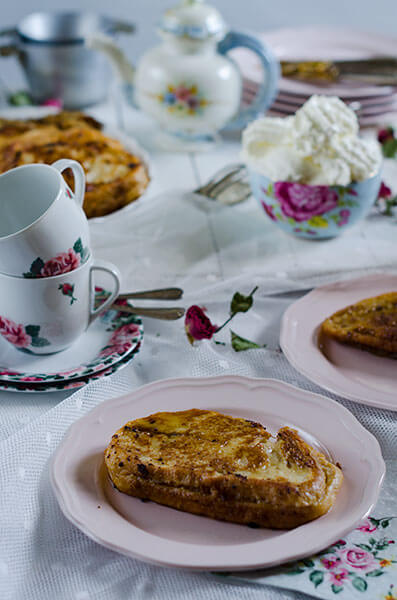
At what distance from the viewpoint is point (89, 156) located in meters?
1.33

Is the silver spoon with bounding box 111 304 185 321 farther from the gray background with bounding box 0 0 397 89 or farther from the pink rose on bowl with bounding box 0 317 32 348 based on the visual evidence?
the gray background with bounding box 0 0 397 89

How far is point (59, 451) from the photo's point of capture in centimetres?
71

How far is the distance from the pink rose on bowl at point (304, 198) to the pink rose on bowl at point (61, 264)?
0.44 m

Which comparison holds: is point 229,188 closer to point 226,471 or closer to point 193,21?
point 193,21

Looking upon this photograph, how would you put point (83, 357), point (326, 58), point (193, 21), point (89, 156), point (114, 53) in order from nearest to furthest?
point (83, 357)
point (89, 156)
point (193, 21)
point (114, 53)
point (326, 58)

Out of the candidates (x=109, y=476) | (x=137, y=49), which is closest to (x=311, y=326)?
(x=109, y=476)

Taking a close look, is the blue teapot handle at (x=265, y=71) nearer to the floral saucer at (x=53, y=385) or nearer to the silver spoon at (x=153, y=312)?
the silver spoon at (x=153, y=312)

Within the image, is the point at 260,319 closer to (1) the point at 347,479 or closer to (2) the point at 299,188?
(2) the point at 299,188

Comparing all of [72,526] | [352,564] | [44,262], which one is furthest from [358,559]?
[44,262]

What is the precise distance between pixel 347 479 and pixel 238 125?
3.69ft

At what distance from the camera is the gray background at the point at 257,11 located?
267cm

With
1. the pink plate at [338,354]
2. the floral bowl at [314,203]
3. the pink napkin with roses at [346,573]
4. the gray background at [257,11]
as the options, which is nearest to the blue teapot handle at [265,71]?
the floral bowl at [314,203]

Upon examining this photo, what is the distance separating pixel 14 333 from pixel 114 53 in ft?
3.21

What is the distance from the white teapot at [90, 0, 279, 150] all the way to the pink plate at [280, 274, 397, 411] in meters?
0.67
